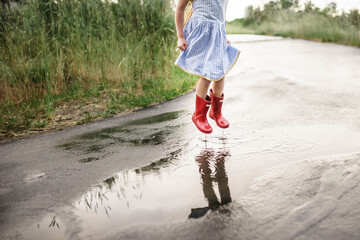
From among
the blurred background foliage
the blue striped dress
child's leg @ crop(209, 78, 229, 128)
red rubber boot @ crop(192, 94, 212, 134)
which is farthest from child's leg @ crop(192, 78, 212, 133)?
the blurred background foliage

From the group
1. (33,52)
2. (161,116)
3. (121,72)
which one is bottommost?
(161,116)

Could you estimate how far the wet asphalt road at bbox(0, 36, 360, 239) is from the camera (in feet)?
6.42

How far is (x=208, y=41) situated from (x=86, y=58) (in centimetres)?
339

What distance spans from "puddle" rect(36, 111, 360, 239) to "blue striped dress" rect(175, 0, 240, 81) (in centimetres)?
72

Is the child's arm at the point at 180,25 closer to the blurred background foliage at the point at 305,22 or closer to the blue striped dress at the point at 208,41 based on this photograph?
the blue striped dress at the point at 208,41

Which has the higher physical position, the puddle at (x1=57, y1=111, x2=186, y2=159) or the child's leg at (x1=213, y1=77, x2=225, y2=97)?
the child's leg at (x1=213, y1=77, x2=225, y2=97)

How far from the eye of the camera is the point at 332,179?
96.0 inches

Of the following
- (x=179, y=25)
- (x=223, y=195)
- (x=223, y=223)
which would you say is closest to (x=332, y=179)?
(x=223, y=195)

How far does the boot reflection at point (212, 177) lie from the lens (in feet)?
7.09

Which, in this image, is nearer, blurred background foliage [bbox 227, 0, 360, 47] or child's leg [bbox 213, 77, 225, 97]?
child's leg [bbox 213, 77, 225, 97]

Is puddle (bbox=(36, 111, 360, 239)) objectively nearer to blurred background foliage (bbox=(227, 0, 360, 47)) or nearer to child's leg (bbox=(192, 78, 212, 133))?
child's leg (bbox=(192, 78, 212, 133))

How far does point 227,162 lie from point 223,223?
0.96 meters

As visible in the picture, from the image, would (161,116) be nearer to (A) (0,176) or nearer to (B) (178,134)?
(B) (178,134)

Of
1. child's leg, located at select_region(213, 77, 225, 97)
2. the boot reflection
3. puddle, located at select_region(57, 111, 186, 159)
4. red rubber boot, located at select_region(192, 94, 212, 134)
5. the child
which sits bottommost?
puddle, located at select_region(57, 111, 186, 159)
